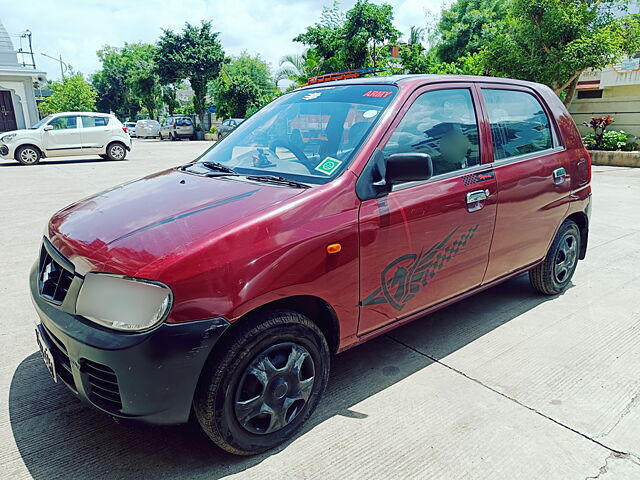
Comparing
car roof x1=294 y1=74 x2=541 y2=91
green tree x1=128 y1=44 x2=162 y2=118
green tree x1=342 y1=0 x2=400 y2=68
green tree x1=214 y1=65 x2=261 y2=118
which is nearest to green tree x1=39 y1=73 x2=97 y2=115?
green tree x1=214 y1=65 x2=261 y2=118

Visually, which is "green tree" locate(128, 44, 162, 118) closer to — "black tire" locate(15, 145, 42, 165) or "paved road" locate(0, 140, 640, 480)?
"black tire" locate(15, 145, 42, 165)

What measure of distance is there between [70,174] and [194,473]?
40.5 feet

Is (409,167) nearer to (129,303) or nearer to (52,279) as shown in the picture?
(129,303)

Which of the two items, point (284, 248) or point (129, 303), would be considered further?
point (284, 248)

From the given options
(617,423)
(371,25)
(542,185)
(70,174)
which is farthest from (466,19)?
(617,423)

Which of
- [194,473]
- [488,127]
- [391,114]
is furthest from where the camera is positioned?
[488,127]

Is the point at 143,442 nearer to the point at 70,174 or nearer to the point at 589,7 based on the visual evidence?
the point at 70,174

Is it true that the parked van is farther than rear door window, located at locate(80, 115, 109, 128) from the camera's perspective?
Yes

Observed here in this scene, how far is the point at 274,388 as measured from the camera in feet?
7.34

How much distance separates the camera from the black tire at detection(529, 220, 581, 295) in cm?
401

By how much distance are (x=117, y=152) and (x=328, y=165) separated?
15709 mm

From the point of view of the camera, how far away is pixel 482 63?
16.1 metres

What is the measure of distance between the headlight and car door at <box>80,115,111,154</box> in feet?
51.4

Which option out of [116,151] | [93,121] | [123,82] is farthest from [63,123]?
[123,82]
